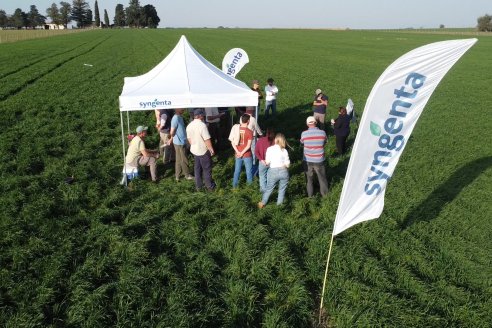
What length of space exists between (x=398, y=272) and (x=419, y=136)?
27.4 feet

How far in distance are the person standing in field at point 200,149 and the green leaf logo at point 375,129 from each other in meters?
4.08

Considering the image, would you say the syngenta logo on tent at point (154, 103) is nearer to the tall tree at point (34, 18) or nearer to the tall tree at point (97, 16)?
the tall tree at point (97, 16)

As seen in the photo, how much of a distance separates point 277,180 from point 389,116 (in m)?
3.07

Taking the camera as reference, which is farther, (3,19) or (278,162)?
(3,19)

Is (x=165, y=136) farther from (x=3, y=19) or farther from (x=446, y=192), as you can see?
(x=3, y=19)

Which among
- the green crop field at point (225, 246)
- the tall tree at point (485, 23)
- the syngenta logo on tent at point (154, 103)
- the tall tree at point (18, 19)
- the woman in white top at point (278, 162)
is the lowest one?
the green crop field at point (225, 246)

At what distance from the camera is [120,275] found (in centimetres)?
557

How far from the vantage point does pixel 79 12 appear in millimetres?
172750

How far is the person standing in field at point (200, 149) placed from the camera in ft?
27.1

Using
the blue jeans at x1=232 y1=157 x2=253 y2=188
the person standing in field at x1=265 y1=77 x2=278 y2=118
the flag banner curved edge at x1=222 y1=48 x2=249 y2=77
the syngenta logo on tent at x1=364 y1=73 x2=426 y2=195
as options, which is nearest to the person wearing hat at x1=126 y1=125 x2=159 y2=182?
the blue jeans at x1=232 y1=157 x2=253 y2=188

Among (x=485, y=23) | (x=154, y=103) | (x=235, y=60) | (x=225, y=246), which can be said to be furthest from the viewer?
(x=485, y=23)

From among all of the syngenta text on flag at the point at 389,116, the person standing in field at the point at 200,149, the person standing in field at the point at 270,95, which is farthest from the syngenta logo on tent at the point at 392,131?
the person standing in field at the point at 270,95

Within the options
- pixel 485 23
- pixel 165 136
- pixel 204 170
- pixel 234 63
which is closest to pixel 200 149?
pixel 204 170

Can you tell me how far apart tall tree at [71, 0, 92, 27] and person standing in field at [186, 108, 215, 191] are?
627ft
